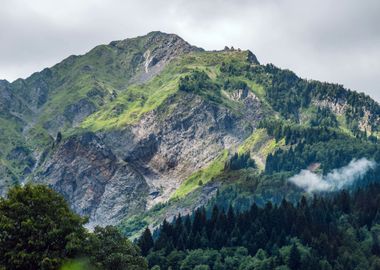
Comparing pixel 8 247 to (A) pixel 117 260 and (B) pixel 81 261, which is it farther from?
(A) pixel 117 260

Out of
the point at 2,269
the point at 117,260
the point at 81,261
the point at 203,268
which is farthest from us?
the point at 203,268

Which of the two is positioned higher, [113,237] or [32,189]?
[32,189]

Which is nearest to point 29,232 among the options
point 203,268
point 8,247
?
point 8,247

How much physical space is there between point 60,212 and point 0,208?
9.17 m

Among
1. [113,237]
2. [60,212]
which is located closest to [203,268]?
[113,237]

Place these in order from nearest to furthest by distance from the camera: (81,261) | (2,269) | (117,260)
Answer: (2,269) → (81,261) → (117,260)

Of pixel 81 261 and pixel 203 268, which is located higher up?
pixel 81 261

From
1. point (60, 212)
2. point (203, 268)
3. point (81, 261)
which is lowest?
point (203, 268)

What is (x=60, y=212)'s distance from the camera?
11275 centimetres

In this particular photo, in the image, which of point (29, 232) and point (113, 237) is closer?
point (29, 232)

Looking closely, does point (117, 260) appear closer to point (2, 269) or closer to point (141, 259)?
point (141, 259)

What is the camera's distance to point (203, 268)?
19988 cm

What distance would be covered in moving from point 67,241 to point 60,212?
16.5 feet

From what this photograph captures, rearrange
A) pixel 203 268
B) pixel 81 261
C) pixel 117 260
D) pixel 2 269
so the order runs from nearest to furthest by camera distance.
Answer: pixel 2 269 → pixel 81 261 → pixel 117 260 → pixel 203 268
